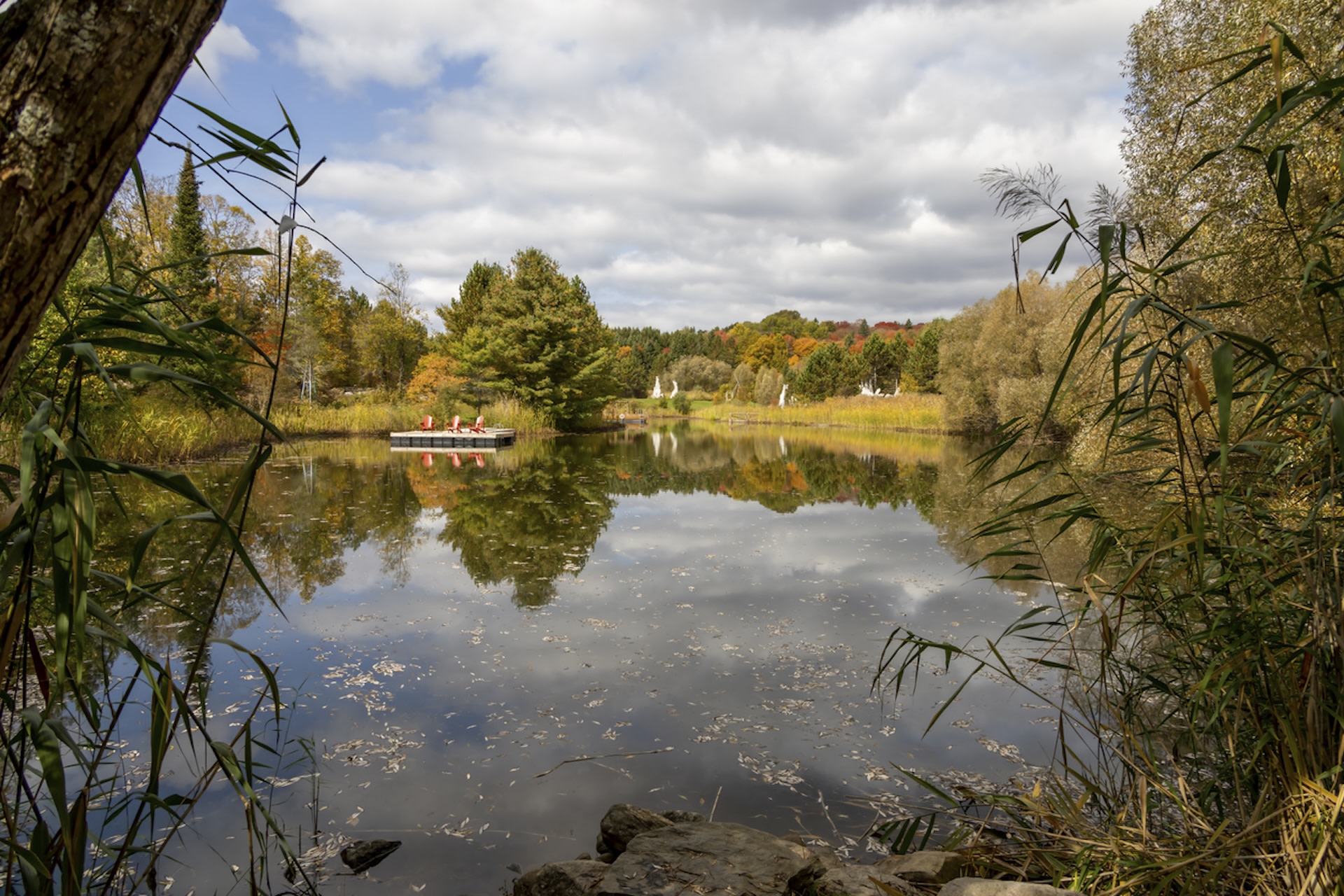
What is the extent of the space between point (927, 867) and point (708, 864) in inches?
27.9

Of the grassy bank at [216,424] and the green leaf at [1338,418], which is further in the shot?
the grassy bank at [216,424]

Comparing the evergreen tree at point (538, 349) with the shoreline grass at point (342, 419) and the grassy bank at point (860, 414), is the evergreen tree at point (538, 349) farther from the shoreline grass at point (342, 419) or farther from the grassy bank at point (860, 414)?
the grassy bank at point (860, 414)

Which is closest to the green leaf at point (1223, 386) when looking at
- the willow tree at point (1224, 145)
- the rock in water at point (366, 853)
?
the rock in water at point (366, 853)

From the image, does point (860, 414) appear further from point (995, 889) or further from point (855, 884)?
point (995, 889)

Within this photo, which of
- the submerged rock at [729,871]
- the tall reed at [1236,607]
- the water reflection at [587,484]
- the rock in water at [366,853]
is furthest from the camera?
the water reflection at [587,484]

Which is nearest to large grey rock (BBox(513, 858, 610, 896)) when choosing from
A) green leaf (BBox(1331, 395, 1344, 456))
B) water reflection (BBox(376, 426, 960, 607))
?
green leaf (BBox(1331, 395, 1344, 456))

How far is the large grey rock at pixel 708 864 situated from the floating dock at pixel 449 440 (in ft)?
63.1

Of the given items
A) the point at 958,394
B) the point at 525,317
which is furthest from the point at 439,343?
the point at 958,394

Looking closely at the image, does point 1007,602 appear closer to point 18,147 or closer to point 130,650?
point 130,650

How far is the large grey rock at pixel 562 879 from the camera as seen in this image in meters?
2.31

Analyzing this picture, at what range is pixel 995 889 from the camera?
1924 mm

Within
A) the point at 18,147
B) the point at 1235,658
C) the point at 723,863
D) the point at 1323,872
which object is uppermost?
the point at 18,147

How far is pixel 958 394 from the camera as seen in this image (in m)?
26.0

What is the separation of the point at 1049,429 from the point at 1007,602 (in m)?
17.5
